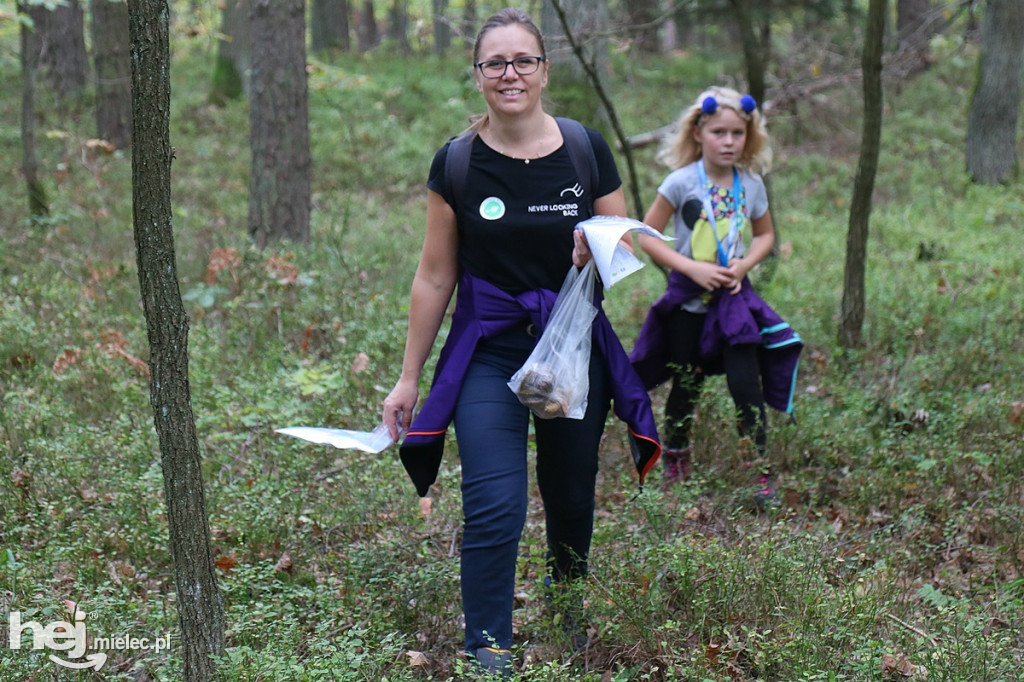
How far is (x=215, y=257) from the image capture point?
26.3 ft

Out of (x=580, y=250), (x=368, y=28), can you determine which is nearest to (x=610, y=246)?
(x=580, y=250)

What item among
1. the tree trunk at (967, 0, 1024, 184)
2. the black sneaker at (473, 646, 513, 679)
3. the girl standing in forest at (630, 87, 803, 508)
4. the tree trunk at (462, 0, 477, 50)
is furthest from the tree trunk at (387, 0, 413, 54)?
the black sneaker at (473, 646, 513, 679)

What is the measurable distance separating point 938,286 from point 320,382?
5.27 m

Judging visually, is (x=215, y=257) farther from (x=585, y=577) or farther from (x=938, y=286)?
(x=938, y=286)

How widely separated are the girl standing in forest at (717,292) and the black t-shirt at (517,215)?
143 centimetres

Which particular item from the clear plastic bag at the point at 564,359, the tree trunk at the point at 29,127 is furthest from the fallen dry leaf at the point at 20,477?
the tree trunk at the point at 29,127

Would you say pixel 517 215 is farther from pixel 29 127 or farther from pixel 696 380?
pixel 29 127

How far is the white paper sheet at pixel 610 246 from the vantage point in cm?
307

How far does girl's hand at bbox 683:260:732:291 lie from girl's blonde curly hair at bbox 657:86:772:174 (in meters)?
0.66

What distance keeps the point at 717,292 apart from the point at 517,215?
1.88m

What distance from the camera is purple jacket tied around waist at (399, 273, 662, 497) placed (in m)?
3.25

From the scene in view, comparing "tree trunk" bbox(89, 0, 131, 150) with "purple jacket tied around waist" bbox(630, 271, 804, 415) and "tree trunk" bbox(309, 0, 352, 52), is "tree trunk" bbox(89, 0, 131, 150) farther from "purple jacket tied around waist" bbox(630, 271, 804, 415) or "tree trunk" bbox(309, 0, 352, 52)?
"purple jacket tied around waist" bbox(630, 271, 804, 415)

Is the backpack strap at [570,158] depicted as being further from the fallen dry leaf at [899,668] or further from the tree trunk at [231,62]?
the tree trunk at [231,62]

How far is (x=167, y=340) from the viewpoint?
107 inches
